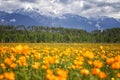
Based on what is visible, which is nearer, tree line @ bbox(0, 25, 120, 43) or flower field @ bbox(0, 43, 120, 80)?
flower field @ bbox(0, 43, 120, 80)

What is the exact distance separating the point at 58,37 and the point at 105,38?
2196 centimetres

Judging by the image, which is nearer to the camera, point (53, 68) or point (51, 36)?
point (53, 68)

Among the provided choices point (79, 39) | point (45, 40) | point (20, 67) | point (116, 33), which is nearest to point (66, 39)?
point (79, 39)

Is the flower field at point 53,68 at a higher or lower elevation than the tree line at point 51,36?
higher

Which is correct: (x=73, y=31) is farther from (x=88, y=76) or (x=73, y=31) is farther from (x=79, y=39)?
(x=88, y=76)

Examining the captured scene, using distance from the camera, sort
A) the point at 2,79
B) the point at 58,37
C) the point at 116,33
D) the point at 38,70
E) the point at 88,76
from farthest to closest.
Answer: the point at 116,33 → the point at 58,37 → the point at 38,70 → the point at 88,76 → the point at 2,79

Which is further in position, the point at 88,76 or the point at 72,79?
the point at 72,79

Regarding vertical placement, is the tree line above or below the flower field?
below

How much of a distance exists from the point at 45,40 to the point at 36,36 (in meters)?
4.14

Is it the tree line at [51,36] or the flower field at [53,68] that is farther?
the tree line at [51,36]

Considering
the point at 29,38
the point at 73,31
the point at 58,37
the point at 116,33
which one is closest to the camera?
the point at 29,38

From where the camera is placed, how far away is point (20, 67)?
23.4ft

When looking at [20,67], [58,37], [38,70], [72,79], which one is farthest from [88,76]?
[58,37]

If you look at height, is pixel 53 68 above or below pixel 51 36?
above
